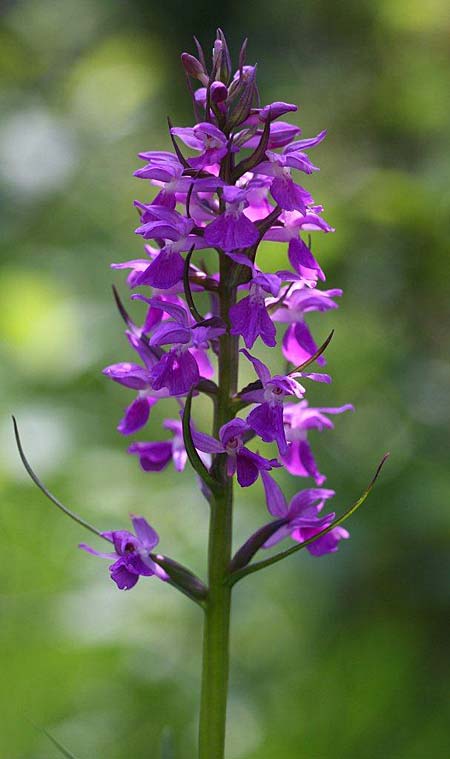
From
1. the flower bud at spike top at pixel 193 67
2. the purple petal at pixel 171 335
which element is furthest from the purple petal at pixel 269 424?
the flower bud at spike top at pixel 193 67

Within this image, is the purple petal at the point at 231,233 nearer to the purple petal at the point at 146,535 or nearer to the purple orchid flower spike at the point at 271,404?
the purple orchid flower spike at the point at 271,404

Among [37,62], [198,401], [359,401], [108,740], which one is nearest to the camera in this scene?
[108,740]

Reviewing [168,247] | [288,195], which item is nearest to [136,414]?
[168,247]

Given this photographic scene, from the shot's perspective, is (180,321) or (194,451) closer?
(194,451)

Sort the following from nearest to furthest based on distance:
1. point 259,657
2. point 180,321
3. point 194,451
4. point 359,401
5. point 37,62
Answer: point 194,451 → point 180,321 → point 259,657 → point 359,401 → point 37,62

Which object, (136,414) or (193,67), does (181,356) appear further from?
(193,67)

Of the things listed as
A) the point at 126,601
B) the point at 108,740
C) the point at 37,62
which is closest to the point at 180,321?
the point at 126,601

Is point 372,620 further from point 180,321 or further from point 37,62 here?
point 37,62
